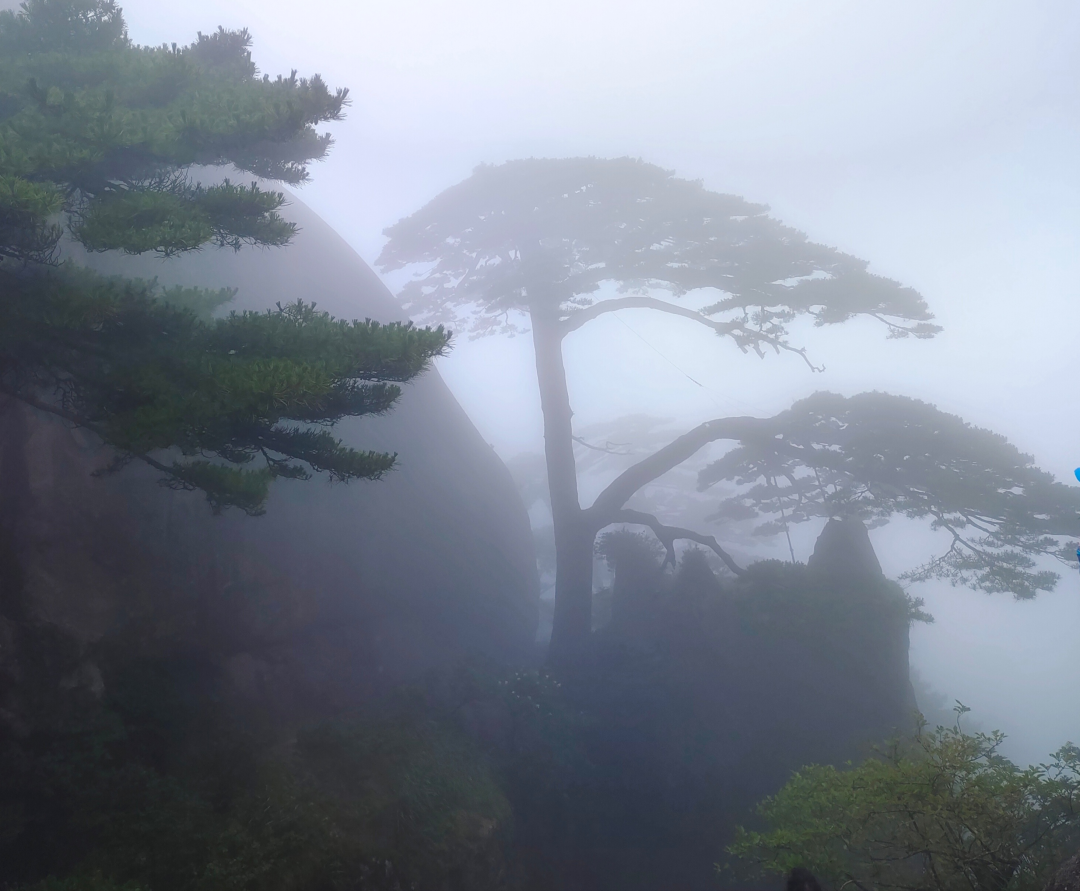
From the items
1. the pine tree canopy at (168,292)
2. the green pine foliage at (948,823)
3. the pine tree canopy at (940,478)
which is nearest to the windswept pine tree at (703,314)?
the pine tree canopy at (940,478)

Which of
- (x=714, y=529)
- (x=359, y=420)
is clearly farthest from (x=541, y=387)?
(x=714, y=529)

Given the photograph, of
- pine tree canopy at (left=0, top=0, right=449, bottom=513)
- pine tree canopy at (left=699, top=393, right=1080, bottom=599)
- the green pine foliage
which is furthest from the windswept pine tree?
pine tree canopy at (left=0, top=0, right=449, bottom=513)

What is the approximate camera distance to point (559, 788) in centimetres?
1086

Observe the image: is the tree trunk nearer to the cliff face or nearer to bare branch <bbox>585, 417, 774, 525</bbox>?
bare branch <bbox>585, 417, 774, 525</bbox>

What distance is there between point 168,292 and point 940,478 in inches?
514

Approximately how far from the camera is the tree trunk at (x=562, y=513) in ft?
48.0

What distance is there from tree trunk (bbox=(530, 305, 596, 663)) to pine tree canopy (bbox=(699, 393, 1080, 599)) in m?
4.69

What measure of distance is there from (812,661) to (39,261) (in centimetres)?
1404

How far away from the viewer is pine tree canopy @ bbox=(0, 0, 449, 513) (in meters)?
5.08

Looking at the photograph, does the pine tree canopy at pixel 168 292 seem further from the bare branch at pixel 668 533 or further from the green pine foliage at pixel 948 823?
the bare branch at pixel 668 533

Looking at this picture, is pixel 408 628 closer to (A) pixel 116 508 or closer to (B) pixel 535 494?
(A) pixel 116 508

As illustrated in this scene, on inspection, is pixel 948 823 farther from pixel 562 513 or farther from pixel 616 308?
pixel 616 308

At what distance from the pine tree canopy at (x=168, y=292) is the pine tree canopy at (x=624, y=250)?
870cm

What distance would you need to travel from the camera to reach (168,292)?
22.7 ft
